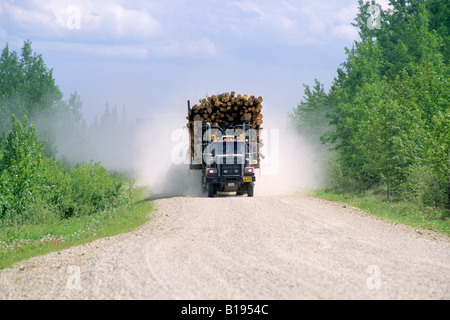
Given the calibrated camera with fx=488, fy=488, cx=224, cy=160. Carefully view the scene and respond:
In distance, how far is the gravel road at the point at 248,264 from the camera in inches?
297

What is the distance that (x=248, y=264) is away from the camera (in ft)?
30.7

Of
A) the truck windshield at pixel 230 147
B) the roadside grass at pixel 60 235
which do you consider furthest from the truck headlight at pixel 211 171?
the roadside grass at pixel 60 235

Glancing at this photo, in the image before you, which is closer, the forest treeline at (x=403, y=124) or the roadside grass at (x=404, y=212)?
the roadside grass at (x=404, y=212)

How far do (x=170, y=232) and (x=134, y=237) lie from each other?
1.08 m

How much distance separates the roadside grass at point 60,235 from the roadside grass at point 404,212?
933cm

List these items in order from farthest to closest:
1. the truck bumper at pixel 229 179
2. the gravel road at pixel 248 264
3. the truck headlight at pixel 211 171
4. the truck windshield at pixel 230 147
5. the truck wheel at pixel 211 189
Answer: the truck windshield at pixel 230 147, the truck wheel at pixel 211 189, the truck bumper at pixel 229 179, the truck headlight at pixel 211 171, the gravel road at pixel 248 264

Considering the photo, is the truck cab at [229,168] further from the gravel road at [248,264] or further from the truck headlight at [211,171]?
the gravel road at [248,264]

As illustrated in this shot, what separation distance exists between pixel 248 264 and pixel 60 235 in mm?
8558

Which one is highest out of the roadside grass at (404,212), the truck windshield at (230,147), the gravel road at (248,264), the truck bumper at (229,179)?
the truck windshield at (230,147)

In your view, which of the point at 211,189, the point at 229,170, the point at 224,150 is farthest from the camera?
the point at 224,150

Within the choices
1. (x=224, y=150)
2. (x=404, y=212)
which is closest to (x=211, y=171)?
(x=224, y=150)

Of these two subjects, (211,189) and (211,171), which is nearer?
(211,171)

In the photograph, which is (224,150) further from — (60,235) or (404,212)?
(60,235)

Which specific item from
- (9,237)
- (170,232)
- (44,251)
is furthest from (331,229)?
(9,237)
